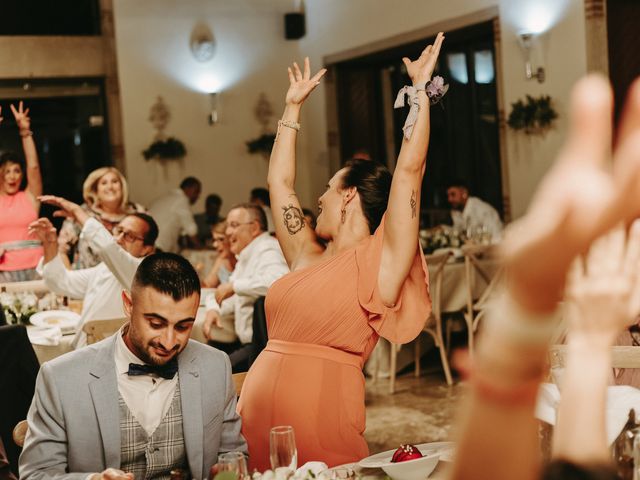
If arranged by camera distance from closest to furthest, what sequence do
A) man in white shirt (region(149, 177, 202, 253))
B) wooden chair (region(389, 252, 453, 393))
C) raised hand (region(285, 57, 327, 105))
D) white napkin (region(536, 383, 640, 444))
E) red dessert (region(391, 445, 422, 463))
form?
1. white napkin (region(536, 383, 640, 444))
2. red dessert (region(391, 445, 422, 463))
3. raised hand (region(285, 57, 327, 105))
4. wooden chair (region(389, 252, 453, 393))
5. man in white shirt (region(149, 177, 202, 253))

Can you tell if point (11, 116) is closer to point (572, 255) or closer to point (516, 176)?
point (516, 176)

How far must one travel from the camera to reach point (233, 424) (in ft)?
8.14

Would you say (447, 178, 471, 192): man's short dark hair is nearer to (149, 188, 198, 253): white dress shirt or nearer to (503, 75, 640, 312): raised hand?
(149, 188, 198, 253): white dress shirt

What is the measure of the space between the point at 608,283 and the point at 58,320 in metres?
4.48

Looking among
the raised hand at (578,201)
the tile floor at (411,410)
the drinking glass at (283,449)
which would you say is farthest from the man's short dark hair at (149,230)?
the raised hand at (578,201)

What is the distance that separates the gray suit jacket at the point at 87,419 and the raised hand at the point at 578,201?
1835 millimetres

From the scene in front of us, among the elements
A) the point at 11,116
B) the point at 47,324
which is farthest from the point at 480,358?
the point at 11,116

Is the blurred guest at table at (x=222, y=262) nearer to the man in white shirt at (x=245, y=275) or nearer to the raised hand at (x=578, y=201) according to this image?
the man in white shirt at (x=245, y=275)

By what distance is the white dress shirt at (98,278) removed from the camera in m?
4.07

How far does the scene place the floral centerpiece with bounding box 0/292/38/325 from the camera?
494 centimetres

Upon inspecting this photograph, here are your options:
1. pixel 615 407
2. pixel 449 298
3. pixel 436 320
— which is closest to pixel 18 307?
pixel 436 320

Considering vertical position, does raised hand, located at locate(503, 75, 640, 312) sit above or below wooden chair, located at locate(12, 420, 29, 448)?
above

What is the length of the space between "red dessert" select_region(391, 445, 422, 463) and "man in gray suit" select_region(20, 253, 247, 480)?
54 cm

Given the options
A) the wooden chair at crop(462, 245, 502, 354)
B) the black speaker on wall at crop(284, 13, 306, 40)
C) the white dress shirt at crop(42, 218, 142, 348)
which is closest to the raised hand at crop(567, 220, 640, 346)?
the white dress shirt at crop(42, 218, 142, 348)
